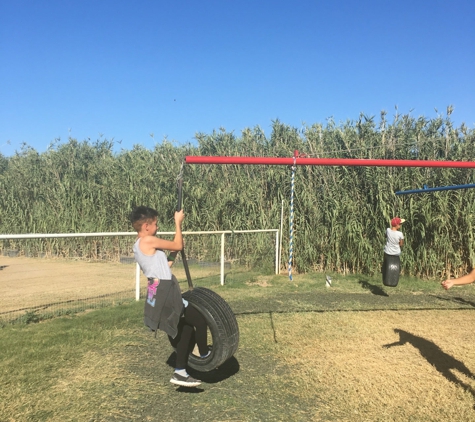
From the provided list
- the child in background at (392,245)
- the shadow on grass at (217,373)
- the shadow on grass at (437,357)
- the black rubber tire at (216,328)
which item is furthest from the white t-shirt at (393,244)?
the black rubber tire at (216,328)

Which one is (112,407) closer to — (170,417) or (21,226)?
(170,417)

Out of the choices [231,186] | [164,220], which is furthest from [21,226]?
[231,186]

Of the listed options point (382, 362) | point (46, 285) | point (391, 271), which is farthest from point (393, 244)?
point (46, 285)

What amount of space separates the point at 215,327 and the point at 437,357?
2.84 metres

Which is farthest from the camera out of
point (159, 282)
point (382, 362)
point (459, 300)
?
A: point (459, 300)

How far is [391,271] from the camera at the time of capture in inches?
304

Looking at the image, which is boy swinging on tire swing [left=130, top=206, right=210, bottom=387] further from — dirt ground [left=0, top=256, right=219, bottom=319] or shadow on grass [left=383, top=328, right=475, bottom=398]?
dirt ground [left=0, top=256, right=219, bottom=319]

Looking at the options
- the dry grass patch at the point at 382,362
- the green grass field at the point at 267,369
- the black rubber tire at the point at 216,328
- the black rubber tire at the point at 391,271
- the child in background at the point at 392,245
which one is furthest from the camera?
the child in background at the point at 392,245

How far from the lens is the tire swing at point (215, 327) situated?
378cm

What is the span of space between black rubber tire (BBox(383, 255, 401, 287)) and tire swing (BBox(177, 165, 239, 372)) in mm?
4702

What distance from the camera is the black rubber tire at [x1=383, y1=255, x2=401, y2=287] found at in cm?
770

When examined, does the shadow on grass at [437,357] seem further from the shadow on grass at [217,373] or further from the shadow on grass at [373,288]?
the shadow on grass at [373,288]

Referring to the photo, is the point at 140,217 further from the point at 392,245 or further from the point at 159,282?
the point at 392,245

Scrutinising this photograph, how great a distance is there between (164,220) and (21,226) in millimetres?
6584
